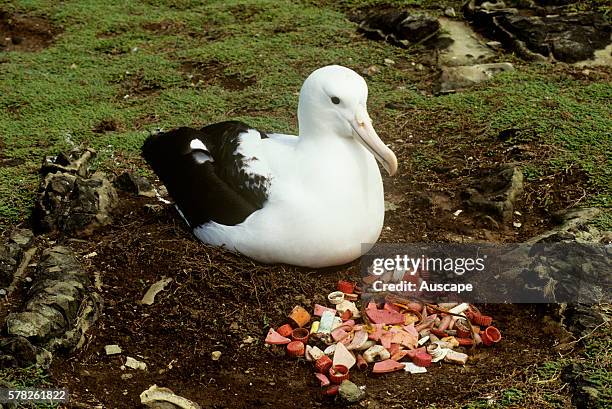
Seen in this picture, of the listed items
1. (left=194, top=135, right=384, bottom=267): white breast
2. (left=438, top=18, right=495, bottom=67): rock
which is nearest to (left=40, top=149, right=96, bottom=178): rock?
(left=194, top=135, right=384, bottom=267): white breast

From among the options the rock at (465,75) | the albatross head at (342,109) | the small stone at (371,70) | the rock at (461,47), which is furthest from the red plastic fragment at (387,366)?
the rock at (461,47)

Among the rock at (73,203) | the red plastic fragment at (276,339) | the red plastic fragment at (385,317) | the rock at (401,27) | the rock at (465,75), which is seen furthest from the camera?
the rock at (401,27)

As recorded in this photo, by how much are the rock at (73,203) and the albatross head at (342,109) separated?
4.70 ft

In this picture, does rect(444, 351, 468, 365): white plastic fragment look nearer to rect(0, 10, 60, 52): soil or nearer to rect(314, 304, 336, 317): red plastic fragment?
rect(314, 304, 336, 317): red plastic fragment

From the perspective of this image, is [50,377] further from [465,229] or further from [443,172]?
[443,172]

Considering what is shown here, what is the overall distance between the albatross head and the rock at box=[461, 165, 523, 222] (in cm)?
99

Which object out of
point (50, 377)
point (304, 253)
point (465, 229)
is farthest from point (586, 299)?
point (50, 377)

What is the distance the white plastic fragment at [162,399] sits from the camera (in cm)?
392

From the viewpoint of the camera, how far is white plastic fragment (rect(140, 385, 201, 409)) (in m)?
3.92

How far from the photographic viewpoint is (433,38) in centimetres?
813

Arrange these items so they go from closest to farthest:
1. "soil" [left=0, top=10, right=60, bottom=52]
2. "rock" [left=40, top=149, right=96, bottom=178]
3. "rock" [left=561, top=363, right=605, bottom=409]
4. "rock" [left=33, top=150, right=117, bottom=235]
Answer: "rock" [left=561, top=363, right=605, bottom=409], "rock" [left=33, top=150, right=117, bottom=235], "rock" [left=40, top=149, right=96, bottom=178], "soil" [left=0, top=10, right=60, bottom=52]

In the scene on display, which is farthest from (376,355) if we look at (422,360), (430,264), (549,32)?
(549,32)

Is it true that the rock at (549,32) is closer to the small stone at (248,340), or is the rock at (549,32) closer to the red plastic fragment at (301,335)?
the red plastic fragment at (301,335)

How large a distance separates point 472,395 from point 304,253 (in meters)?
1.22
